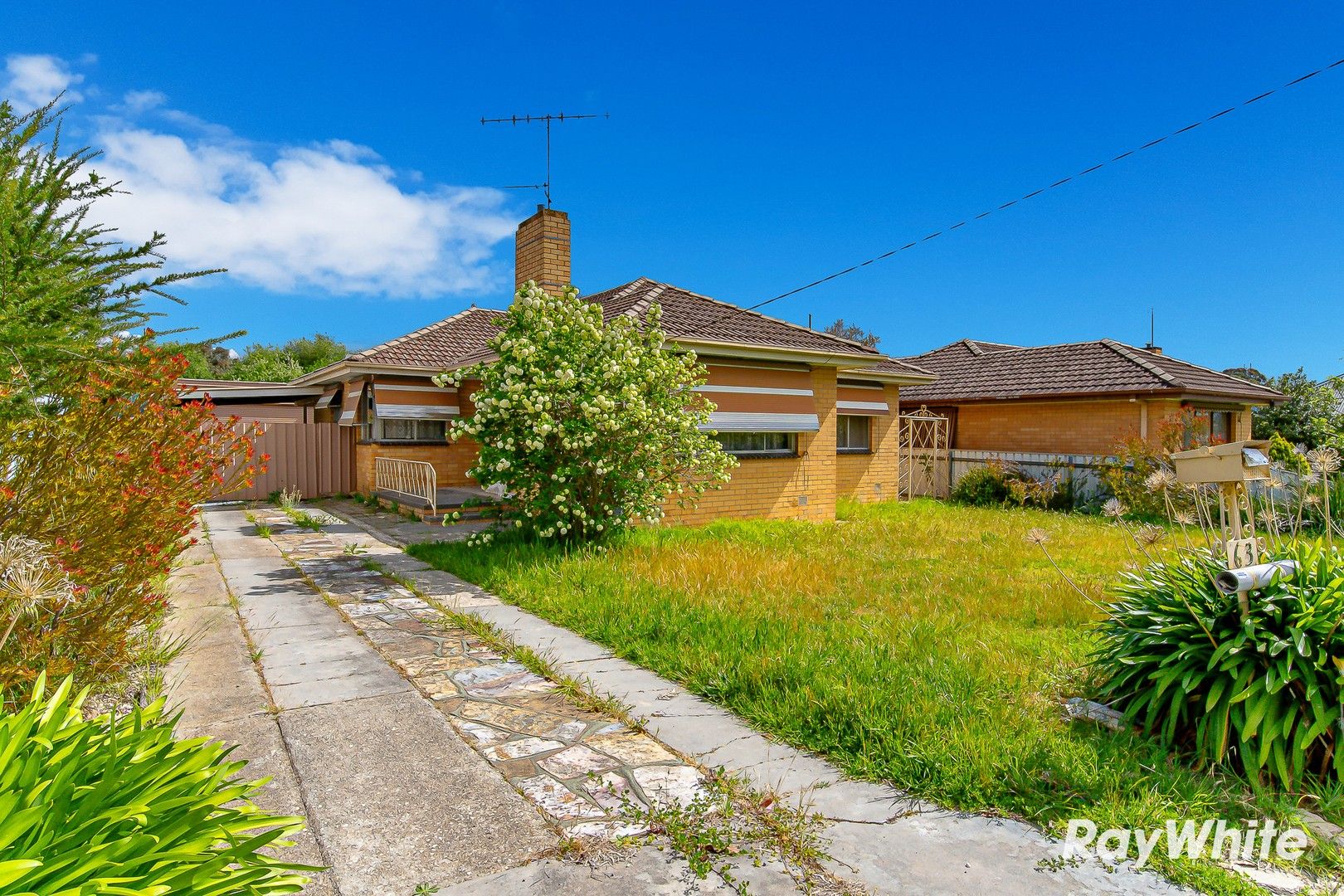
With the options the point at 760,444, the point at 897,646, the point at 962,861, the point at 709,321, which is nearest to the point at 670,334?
the point at 709,321

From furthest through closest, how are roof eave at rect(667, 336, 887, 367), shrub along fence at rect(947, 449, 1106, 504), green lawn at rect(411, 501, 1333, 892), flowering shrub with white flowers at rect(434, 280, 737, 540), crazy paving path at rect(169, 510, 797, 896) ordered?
shrub along fence at rect(947, 449, 1106, 504) < roof eave at rect(667, 336, 887, 367) < flowering shrub with white flowers at rect(434, 280, 737, 540) < green lawn at rect(411, 501, 1333, 892) < crazy paving path at rect(169, 510, 797, 896)

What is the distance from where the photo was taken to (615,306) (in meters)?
13.1

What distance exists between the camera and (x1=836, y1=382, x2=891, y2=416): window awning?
650 inches

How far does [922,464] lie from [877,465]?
7.89 ft

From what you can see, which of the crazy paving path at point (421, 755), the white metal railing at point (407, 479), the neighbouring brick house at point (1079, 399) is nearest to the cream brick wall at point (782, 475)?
the white metal railing at point (407, 479)

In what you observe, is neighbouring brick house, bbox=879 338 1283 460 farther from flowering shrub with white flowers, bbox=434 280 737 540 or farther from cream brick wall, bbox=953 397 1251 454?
flowering shrub with white flowers, bbox=434 280 737 540

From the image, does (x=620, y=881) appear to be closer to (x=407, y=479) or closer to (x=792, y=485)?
(x=792, y=485)

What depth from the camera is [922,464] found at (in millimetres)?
18922

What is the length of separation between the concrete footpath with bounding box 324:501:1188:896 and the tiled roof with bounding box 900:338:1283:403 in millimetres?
15528

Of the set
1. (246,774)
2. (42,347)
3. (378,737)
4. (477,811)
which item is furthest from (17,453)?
(477,811)

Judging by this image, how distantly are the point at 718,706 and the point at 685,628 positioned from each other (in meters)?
1.20

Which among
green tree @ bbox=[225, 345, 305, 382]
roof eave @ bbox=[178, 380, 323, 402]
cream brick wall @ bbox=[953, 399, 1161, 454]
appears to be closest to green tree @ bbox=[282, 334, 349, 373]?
green tree @ bbox=[225, 345, 305, 382]

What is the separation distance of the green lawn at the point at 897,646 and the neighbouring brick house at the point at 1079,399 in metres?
7.34

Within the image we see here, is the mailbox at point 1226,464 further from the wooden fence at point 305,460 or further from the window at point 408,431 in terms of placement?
the wooden fence at point 305,460
